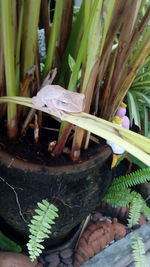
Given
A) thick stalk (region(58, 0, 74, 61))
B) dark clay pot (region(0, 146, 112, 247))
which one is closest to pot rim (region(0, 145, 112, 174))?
dark clay pot (region(0, 146, 112, 247))

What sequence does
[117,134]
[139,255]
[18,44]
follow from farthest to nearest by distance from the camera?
[139,255]
[18,44]
[117,134]

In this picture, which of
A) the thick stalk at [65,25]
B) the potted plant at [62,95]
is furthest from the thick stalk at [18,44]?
the thick stalk at [65,25]

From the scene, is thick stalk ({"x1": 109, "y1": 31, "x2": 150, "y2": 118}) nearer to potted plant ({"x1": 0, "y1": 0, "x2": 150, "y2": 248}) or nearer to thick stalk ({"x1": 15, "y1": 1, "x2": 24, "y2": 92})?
potted plant ({"x1": 0, "y1": 0, "x2": 150, "y2": 248})

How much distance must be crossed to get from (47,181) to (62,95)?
0.70 feet

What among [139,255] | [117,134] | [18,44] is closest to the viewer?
[117,134]

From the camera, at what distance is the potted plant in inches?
23.6

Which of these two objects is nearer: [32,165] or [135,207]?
[32,165]

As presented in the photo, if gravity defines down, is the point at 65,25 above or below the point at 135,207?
above

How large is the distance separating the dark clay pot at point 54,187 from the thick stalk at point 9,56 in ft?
0.22

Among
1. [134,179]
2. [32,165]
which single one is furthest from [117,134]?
[134,179]

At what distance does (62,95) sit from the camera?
23.1 inches

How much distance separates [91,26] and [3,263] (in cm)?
59

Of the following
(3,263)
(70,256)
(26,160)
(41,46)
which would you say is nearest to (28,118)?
(26,160)

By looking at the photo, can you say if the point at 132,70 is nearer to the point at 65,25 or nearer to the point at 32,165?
the point at 65,25
